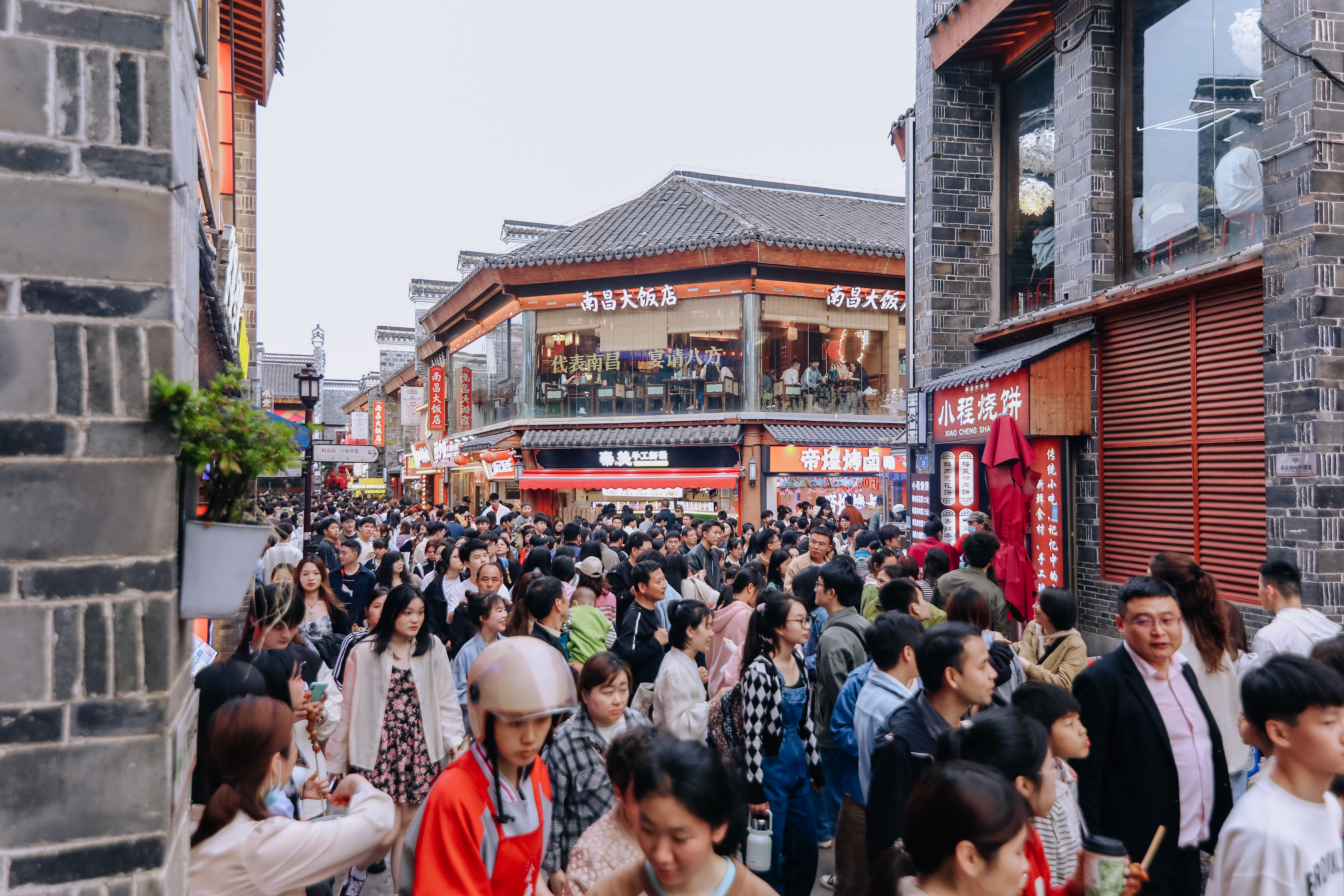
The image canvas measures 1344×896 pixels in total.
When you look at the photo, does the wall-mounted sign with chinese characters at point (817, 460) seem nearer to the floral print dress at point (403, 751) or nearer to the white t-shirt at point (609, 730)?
the floral print dress at point (403, 751)

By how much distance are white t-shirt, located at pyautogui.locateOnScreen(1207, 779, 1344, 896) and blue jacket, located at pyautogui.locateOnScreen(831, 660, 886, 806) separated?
2.01 meters

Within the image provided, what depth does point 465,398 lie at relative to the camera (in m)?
28.5

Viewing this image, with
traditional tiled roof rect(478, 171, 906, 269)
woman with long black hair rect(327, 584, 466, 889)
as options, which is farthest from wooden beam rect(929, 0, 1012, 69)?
woman with long black hair rect(327, 584, 466, 889)

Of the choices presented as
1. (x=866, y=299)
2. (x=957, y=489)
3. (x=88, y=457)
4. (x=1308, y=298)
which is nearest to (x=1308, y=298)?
(x=1308, y=298)

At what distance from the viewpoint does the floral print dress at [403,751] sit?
4.89 meters

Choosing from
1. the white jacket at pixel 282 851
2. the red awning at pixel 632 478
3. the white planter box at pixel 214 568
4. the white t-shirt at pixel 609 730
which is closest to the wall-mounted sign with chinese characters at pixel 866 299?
the red awning at pixel 632 478

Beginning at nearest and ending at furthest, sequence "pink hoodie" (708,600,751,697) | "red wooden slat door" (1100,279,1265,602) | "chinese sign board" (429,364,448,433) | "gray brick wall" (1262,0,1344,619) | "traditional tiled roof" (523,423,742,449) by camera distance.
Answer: "pink hoodie" (708,600,751,697), "gray brick wall" (1262,0,1344,619), "red wooden slat door" (1100,279,1265,602), "traditional tiled roof" (523,423,742,449), "chinese sign board" (429,364,448,433)

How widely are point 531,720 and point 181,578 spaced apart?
3.87 ft

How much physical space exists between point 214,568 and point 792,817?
3225 millimetres

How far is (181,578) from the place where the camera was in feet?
9.15

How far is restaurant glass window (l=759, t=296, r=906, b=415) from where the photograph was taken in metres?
21.8

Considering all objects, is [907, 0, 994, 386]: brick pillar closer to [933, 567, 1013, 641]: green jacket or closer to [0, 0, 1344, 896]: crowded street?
[0, 0, 1344, 896]: crowded street

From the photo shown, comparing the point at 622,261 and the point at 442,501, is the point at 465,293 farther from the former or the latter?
the point at 442,501

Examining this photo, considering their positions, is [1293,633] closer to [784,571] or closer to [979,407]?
[784,571]
